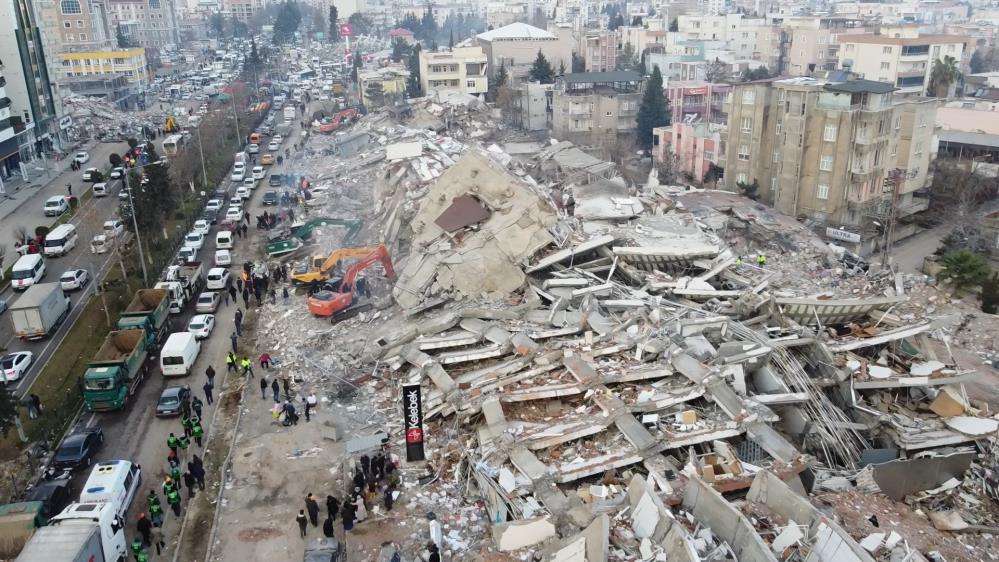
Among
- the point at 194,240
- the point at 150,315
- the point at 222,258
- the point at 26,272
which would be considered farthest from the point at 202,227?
the point at 150,315

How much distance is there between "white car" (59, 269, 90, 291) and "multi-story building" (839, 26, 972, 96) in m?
53.4

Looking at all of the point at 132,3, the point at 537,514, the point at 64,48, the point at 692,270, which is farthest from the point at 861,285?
the point at 132,3

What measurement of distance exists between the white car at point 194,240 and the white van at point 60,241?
4116 millimetres

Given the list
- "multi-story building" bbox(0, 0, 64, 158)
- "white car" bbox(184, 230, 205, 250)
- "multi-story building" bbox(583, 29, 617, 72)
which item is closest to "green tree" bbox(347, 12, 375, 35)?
"multi-story building" bbox(583, 29, 617, 72)

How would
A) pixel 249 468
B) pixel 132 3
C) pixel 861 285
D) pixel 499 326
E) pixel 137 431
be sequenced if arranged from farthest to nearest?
pixel 132 3 → pixel 861 285 → pixel 499 326 → pixel 137 431 → pixel 249 468

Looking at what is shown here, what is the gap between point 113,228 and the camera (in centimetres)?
3120

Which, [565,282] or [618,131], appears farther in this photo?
[618,131]

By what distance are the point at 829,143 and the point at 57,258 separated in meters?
32.9

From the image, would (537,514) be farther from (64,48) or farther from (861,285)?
(64,48)

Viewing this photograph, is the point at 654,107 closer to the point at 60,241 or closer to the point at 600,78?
the point at 600,78

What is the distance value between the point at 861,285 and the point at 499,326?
42.0 ft

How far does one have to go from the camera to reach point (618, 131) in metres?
54.8

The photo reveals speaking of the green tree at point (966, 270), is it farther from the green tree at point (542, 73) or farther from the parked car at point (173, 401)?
the green tree at point (542, 73)

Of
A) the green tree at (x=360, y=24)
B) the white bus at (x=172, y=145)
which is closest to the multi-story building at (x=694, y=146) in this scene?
the white bus at (x=172, y=145)
